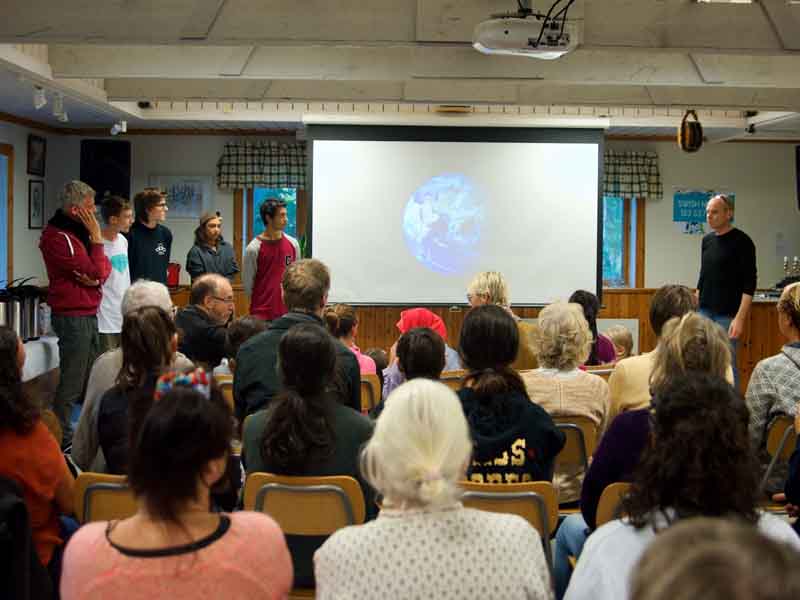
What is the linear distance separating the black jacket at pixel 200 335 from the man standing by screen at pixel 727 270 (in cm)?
335

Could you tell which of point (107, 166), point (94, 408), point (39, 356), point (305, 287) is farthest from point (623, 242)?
point (94, 408)

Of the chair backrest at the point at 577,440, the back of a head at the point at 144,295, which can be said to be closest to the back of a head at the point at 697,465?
the chair backrest at the point at 577,440

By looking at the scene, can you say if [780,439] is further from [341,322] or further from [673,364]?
[341,322]

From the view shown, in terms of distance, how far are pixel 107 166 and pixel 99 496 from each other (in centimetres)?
859

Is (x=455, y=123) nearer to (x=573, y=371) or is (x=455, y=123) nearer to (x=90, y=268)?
(x=90, y=268)

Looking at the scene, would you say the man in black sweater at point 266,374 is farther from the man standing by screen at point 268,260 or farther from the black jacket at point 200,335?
the man standing by screen at point 268,260

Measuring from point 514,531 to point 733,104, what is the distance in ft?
23.2

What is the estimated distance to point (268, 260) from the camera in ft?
23.0

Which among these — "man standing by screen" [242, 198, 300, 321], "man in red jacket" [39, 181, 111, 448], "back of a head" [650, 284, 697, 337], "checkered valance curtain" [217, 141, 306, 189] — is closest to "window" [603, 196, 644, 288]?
"checkered valance curtain" [217, 141, 306, 189]

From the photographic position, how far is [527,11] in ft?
14.6

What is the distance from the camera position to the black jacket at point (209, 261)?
728 cm

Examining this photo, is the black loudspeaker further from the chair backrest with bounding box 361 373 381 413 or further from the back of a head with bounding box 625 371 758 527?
the back of a head with bounding box 625 371 758 527

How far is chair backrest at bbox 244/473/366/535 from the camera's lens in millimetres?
2479

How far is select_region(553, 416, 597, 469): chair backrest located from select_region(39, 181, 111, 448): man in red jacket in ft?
11.1
